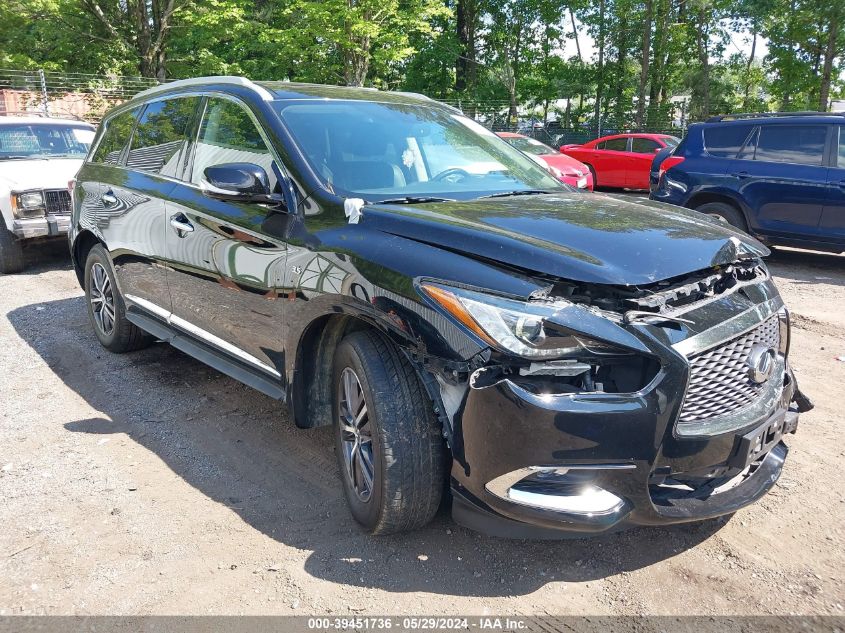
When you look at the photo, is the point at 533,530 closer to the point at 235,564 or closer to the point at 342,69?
the point at 235,564

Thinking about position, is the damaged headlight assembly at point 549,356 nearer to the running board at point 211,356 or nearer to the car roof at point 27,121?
the running board at point 211,356

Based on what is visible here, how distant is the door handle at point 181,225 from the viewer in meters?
3.95

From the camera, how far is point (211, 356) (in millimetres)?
3986

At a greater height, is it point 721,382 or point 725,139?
point 725,139

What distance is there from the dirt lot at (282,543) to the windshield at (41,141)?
19.6 ft

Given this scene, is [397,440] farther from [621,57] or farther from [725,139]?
[621,57]

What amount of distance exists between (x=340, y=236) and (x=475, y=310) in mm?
855

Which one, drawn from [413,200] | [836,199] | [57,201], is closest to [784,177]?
[836,199]

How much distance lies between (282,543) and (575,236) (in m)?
1.77

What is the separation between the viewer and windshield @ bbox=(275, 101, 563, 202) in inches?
132

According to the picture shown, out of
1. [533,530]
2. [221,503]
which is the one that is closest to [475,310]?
[533,530]

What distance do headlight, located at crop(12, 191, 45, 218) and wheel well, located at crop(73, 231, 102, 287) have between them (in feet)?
9.89

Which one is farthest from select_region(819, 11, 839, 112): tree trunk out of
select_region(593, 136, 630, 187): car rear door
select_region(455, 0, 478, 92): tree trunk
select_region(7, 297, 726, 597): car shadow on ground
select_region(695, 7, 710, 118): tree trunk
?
→ select_region(7, 297, 726, 597): car shadow on ground

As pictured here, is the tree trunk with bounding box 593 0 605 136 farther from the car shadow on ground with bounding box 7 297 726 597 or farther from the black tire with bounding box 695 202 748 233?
the car shadow on ground with bounding box 7 297 726 597
